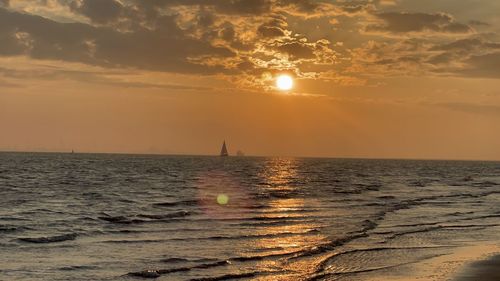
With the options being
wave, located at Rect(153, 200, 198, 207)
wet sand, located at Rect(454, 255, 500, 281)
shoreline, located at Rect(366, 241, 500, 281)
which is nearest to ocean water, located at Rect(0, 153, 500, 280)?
wave, located at Rect(153, 200, 198, 207)

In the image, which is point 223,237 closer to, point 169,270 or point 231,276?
point 169,270

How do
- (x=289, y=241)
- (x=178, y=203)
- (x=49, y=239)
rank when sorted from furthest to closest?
(x=178, y=203) → (x=289, y=241) → (x=49, y=239)

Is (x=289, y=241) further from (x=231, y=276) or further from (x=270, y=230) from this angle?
(x=231, y=276)

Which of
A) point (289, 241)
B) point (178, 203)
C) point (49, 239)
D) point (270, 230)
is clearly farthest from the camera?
point (178, 203)

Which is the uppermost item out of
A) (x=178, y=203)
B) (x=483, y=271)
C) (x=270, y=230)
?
(x=178, y=203)

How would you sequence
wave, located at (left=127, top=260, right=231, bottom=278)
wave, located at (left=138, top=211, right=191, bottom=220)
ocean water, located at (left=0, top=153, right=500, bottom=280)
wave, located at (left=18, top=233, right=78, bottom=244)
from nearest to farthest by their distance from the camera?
wave, located at (left=127, top=260, right=231, bottom=278), ocean water, located at (left=0, top=153, right=500, bottom=280), wave, located at (left=18, top=233, right=78, bottom=244), wave, located at (left=138, top=211, right=191, bottom=220)

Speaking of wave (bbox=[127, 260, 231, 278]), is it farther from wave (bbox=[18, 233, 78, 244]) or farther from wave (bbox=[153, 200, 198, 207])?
wave (bbox=[153, 200, 198, 207])

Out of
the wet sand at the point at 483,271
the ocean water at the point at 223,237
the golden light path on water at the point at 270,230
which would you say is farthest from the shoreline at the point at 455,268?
the golden light path on water at the point at 270,230

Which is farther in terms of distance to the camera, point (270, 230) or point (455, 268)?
point (270, 230)

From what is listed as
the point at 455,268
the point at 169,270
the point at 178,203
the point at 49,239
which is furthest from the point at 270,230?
the point at 178,203

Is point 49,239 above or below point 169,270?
above

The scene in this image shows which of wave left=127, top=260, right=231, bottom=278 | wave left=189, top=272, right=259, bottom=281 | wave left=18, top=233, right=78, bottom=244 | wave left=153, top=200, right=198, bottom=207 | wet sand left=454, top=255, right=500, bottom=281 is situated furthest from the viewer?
wave left=153, top=200, right=198, bottom=207

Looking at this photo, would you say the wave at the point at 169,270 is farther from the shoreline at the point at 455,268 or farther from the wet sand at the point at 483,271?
the wet sand at the point at 483,271

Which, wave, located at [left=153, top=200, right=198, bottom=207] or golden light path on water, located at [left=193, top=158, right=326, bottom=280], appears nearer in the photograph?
golden light path on water, located at [left=193, top=158, right=326, bottom=280]
